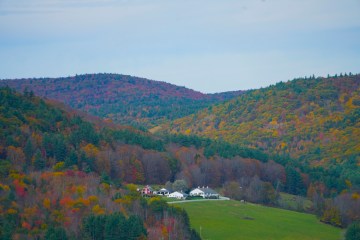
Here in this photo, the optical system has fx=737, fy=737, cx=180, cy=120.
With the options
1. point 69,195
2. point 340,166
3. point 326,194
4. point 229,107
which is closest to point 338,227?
point 326,194

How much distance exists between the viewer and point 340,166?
12650 centimetres

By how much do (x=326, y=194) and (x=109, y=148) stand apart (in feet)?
101

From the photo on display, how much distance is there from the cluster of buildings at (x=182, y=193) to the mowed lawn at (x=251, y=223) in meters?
3.98

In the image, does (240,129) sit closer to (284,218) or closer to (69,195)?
(284,218)

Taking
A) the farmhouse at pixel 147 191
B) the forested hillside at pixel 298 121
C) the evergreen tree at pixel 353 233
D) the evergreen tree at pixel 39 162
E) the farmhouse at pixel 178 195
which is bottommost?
the evergreen tree at pixel 353 233

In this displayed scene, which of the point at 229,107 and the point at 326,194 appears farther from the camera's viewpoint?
the point at 229,107

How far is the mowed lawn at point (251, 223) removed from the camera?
6931 cm

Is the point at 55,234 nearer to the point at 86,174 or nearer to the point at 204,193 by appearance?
the point at 86,174

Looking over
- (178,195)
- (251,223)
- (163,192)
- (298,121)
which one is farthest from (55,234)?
(298,121)

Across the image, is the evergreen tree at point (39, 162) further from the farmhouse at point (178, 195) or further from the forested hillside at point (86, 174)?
the farmhouse at point (178, 195)

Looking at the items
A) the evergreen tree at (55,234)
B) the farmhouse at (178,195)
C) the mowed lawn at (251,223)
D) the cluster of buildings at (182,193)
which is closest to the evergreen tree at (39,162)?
the cluster of buildings at (182,193)

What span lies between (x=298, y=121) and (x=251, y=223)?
317 ft

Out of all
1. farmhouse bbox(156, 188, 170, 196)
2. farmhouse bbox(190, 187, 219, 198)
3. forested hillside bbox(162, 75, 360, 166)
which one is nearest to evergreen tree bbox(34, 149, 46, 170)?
farmhouse bbox(156, 188, 170, 196)

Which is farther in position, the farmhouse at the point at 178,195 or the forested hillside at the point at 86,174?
the farmhouse at the point at 178,195
